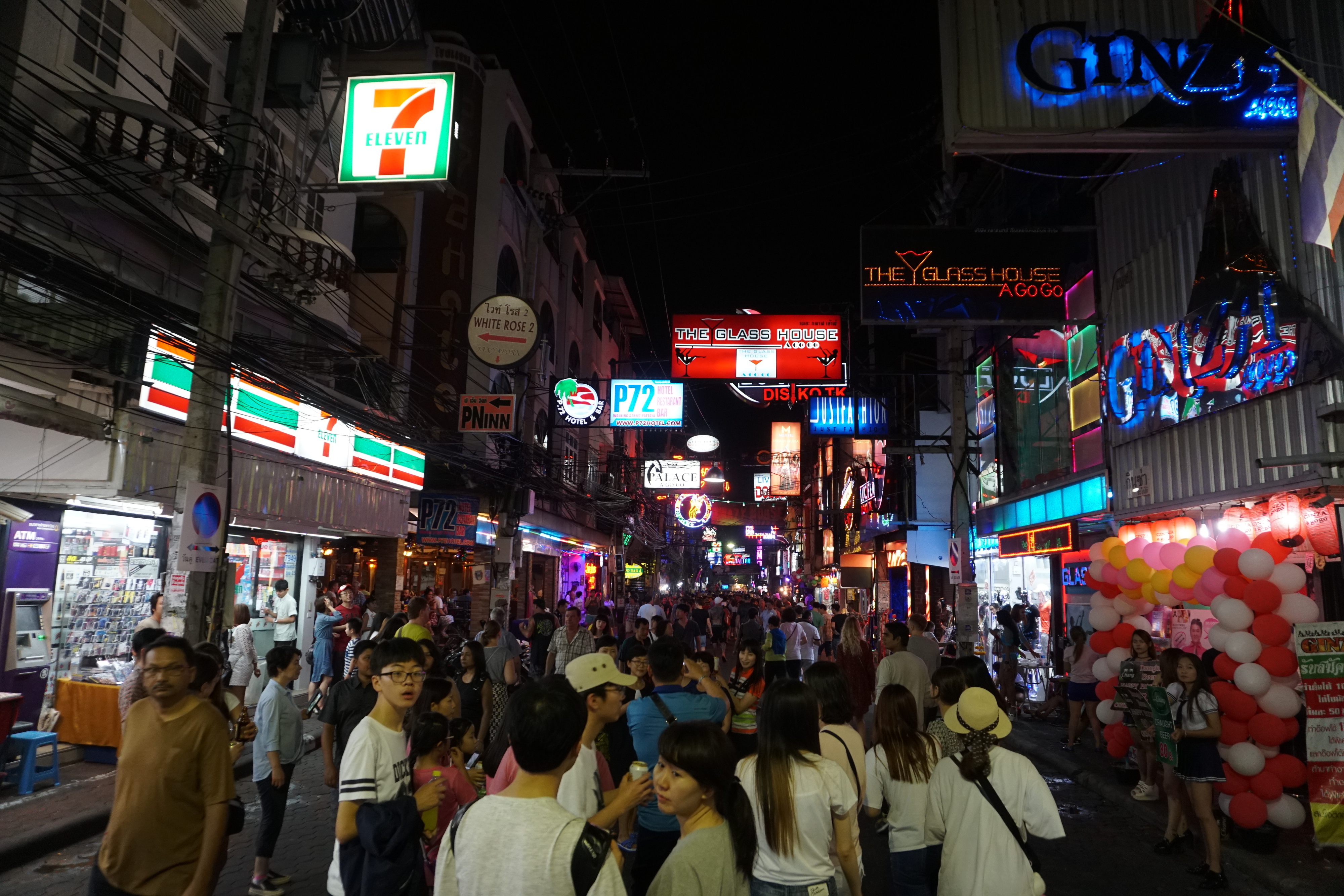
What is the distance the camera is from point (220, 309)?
28.4ft

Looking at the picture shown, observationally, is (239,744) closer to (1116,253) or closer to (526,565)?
(1116,253)

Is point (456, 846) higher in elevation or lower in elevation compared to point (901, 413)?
lower

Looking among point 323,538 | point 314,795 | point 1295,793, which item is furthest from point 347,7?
point 1295,793

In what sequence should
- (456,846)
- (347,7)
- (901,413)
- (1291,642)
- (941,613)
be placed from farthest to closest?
(901,413)
(941,613)
(347,7)
(1291,642)
(456,846)

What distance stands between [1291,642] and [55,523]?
556 inches

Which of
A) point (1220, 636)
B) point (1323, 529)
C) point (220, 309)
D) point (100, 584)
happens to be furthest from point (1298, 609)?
point (100, 584)

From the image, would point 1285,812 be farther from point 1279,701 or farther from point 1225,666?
point 1225,666

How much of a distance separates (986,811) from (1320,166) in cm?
708

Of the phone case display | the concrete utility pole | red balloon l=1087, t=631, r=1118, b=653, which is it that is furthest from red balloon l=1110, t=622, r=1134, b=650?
the phone case display

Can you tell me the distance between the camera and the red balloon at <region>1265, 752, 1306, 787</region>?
24.7 ft

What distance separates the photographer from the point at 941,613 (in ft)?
72.9

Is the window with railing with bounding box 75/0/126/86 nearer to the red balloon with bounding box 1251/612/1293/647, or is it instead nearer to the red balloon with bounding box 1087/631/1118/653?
the red balloon with bounding box 1251/612/1293/647

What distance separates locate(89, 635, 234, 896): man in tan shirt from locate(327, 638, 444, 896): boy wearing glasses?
60 cm

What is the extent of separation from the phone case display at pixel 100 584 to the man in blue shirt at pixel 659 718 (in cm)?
942
